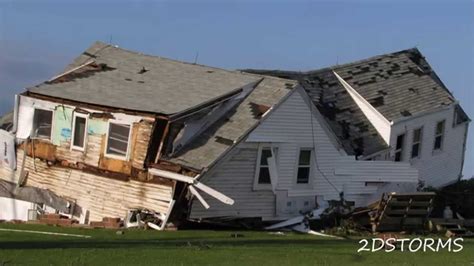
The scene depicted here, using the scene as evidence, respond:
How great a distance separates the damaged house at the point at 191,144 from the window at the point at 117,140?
0.11 feet

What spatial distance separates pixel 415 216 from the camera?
91.3ft

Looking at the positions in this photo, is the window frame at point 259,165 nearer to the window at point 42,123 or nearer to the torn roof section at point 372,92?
the torn roof section at point 372,92

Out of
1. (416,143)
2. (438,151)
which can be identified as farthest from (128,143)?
(438,151)

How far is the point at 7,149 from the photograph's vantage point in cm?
3078

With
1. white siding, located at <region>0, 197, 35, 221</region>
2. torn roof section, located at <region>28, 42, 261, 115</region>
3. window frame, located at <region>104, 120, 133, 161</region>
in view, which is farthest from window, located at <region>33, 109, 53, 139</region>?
window frame, located at <region>104, 120, 133, 161</region>

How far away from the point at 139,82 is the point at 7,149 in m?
4.95

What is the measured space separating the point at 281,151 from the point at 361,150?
4.16m

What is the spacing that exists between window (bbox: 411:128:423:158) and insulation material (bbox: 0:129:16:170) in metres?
14.1

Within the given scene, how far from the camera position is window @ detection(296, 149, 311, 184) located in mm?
28688

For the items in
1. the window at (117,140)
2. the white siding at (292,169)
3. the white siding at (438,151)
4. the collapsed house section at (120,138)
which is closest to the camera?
the collapsed house section at (120,138)

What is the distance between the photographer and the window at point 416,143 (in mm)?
33938

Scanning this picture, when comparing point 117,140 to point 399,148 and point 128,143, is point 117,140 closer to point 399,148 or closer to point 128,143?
point 128,143

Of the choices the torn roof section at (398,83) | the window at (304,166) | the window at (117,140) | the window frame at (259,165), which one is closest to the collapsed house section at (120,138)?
the window at (117,140)

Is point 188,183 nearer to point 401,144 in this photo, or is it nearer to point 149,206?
point 149,206
